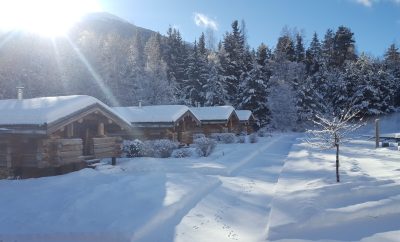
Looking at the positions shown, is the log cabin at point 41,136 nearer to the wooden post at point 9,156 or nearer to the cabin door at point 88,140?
the wooden post at point 9,156

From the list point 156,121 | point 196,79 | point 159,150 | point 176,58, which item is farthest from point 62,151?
point 176,58

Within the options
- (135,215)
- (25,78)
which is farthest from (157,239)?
(25,78)

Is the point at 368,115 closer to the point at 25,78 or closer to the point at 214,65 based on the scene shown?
the point at 214,65

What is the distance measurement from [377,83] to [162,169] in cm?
5271

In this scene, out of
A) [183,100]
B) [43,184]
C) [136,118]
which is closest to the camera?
[43,184]

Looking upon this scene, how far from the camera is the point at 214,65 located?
62.3m

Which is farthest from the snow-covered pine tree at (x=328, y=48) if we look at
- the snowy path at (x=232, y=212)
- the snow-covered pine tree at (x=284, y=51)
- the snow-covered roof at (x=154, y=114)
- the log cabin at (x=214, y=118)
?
the snowy path at (x=232, y=212)

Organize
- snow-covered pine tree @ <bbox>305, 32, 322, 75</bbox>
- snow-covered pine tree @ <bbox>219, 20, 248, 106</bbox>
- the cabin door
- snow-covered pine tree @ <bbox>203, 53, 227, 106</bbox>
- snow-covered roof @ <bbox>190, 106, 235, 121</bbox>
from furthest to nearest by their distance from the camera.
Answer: snow-covered pine tree @ <bbox>305, 32, 322, 75</bbox>, snow-covered pine tree @ <bbox>219, 20, 248, 106</bbox>, snow-covered pine tree @ <bbox>203, 53, 227, 106</bbox>, snow-covered roof @ <bbox>190, 106, 235, 121</bbox>, the cabin door

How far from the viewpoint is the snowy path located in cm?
828

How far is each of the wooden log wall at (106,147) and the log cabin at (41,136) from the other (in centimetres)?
99

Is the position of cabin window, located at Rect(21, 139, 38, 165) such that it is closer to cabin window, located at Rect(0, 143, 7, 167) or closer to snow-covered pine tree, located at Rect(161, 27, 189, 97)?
cabin window, located at Rect(0, 143, 7, 167)

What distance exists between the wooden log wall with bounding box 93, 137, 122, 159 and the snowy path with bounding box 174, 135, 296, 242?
6.41m

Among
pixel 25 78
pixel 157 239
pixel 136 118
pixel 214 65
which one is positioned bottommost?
pixel 157 239

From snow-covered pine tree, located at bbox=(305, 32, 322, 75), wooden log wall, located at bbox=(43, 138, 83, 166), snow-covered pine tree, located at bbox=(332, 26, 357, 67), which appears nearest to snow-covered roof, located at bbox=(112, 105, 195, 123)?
wooden log wall, located at bbox=(43, 138, 83, 166)
